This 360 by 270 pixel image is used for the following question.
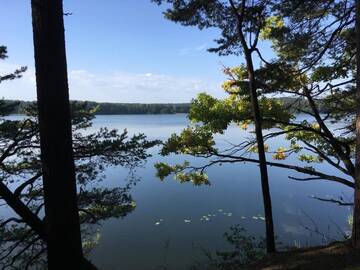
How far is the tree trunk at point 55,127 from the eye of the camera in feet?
13.6

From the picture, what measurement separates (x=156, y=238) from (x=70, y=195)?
10345 mm

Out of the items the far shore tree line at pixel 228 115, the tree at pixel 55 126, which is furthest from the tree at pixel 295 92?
the tree at pixel 55 126

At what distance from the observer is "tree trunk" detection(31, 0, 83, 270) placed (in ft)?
13.6

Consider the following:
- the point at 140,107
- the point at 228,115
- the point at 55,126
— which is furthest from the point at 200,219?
the point at 140,107

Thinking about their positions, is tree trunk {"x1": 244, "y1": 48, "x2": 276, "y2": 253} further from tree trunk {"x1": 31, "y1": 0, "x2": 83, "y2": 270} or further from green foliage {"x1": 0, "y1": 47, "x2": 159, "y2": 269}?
tree trunk {"x1": 31, "y1": 0, "x2": 83, "y2": 270}

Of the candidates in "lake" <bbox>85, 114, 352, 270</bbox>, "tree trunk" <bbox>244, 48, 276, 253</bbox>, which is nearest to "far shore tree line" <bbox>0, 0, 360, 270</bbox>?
"tree trunk" <bbox>244, 48, 276, 253</bbox>

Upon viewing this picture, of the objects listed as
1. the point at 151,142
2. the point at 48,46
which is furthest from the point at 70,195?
the point at 151,142

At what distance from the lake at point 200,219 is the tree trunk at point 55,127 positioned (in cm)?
677

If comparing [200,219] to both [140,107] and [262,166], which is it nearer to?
[262,166]

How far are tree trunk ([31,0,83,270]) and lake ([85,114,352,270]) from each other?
677cm

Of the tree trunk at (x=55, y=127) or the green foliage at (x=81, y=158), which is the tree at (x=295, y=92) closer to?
the green foliage at (x=81, y=158)

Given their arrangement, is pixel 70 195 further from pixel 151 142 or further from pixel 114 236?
A: pixel 114 236

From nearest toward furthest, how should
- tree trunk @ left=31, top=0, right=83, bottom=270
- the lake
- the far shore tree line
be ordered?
1. tree trunk @ left=31, top=0, right=83, bottom=270
2. the far shore tree line
3. the lake

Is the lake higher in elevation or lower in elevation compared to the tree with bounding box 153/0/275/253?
lower
